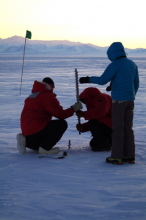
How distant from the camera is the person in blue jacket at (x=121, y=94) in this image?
297 cm

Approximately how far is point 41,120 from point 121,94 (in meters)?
1.07

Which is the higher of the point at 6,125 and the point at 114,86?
the point at 114,86

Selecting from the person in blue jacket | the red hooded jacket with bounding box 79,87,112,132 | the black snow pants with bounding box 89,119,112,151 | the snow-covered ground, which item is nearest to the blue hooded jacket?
the person in blue jacket

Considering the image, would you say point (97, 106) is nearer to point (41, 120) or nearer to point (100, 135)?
point (100, 135)

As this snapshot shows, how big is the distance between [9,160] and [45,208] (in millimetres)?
1249

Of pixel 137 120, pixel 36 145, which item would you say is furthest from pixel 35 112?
pixel 137 120

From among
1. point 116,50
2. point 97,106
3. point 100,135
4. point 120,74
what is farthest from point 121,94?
point 100,135

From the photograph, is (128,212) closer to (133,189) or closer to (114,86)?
(133,189)

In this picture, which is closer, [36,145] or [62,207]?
[62,207]

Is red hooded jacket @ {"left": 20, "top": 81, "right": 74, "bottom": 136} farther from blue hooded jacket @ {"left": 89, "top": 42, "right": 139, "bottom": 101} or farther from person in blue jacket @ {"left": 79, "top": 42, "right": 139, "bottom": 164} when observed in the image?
blue hooded jacket @ {"left": 89, "top": 42, "right": 139, "bottom": 101}

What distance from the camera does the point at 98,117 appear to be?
355 centimetres

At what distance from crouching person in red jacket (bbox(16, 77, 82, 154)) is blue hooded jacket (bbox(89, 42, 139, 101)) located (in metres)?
0.71

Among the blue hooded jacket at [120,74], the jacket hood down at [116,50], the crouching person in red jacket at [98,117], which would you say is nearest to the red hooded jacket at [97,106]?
the crouching person in red jacket at [98,117]

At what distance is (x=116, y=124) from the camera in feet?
10.0
